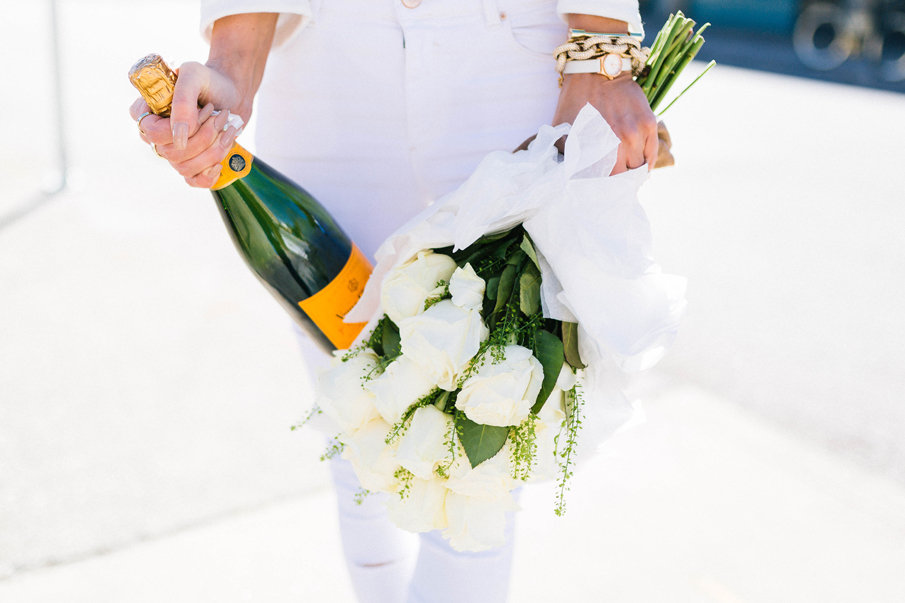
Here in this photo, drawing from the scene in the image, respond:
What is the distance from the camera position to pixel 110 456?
2.46 m

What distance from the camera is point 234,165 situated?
108 centimetres

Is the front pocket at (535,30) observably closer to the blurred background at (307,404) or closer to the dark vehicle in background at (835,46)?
the blurred background at (307,404)

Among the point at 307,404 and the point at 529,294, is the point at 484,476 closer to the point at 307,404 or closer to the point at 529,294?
the point at 529,294

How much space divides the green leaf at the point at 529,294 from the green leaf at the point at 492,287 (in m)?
0.03

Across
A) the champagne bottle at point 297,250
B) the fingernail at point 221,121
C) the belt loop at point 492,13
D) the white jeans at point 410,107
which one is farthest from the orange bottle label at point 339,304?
the belt loop at point 492,13

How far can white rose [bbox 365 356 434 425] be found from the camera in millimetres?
918

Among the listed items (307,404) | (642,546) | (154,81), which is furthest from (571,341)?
(307,404)

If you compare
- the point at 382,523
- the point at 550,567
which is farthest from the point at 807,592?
the point at 382,523

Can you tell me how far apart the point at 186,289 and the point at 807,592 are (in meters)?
2.92

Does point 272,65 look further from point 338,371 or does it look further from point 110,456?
point 110,456

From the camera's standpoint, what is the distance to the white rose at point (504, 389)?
0.87 m

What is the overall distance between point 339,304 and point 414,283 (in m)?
0.27

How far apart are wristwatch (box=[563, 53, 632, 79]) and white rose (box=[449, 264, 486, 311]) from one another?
352mm

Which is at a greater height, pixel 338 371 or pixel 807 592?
pixel 338 371
